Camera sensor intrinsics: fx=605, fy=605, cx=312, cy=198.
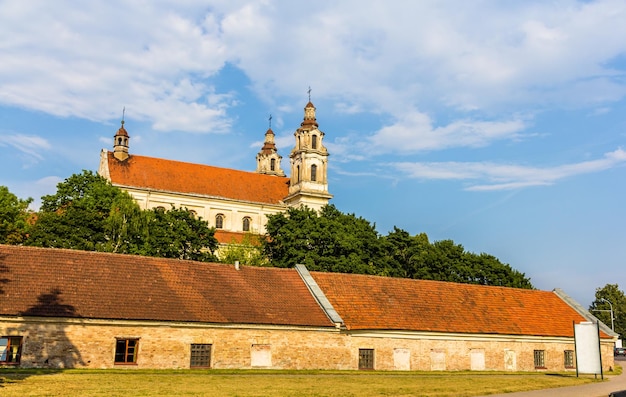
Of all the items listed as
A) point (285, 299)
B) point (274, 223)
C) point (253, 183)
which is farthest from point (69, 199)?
point (253, 183)

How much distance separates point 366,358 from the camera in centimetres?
2956

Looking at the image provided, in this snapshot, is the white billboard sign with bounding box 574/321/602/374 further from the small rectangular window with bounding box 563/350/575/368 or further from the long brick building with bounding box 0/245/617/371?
the small rectangular window with bounding box 563/350/575/368

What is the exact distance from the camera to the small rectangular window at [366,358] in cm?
2942

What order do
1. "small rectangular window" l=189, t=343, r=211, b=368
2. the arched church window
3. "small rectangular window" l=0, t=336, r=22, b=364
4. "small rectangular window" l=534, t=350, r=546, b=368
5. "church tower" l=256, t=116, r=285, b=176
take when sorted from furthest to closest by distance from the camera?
"church tower" l=256, t=116, r=285, b=176
the arched church window
"small rectangular window" l=534, t=350, r=546, b=368
"small rectangular window" l=189, t=343, r=211, b=368
"small rectangular window" l=0, t=336, r=22, b=364

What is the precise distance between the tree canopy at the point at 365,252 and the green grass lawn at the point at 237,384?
23.1 m

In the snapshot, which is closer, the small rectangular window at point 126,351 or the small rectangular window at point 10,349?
Result: the small rectangular window at point 10,349

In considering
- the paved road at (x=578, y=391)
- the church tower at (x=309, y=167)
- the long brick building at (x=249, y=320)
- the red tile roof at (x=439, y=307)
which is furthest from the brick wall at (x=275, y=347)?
the church tower at (x=309, y=167)

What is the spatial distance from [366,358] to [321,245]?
2081cm

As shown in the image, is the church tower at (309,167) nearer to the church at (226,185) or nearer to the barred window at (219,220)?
the church at (226,185)

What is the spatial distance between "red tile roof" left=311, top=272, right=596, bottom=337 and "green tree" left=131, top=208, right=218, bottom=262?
1834cm

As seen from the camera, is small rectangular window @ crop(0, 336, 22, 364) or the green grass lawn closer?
the green grass lawn

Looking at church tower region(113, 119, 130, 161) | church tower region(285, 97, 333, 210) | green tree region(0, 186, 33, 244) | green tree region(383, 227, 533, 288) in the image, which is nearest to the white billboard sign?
green tree region(383, 227, 533, 288)

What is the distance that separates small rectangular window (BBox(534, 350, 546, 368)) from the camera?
34156 mm

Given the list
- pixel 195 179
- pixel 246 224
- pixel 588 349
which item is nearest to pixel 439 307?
pixel 588 349
